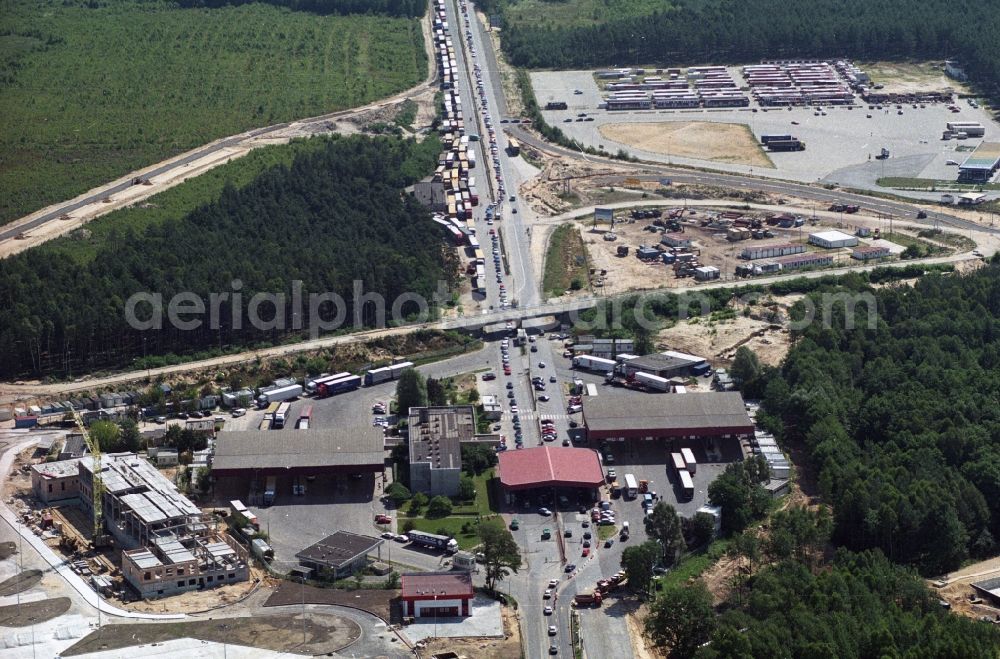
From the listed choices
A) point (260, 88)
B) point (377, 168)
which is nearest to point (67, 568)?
point (377, 168)

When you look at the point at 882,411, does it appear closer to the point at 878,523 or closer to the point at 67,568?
the point at 878,523

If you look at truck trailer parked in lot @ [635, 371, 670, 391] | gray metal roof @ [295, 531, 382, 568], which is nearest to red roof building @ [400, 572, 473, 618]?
gray metal roof @ [295, 531, 382, 568]

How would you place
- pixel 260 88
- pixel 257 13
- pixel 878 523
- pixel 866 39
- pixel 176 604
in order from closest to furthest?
pixel 176 604 < pixel 878 523 < pixel 260 88 < pixel 866 39 < pixel 257 13

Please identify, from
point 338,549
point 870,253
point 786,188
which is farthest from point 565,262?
point 338,549

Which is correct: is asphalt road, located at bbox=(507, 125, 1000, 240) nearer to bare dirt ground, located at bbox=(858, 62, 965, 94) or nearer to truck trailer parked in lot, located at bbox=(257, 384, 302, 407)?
bare dirt ground, located at bbox=(858, 62, 965, 94)

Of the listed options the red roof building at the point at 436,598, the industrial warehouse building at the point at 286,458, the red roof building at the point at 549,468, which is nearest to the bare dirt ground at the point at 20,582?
the industrial warehouse building at the point at 286,458
